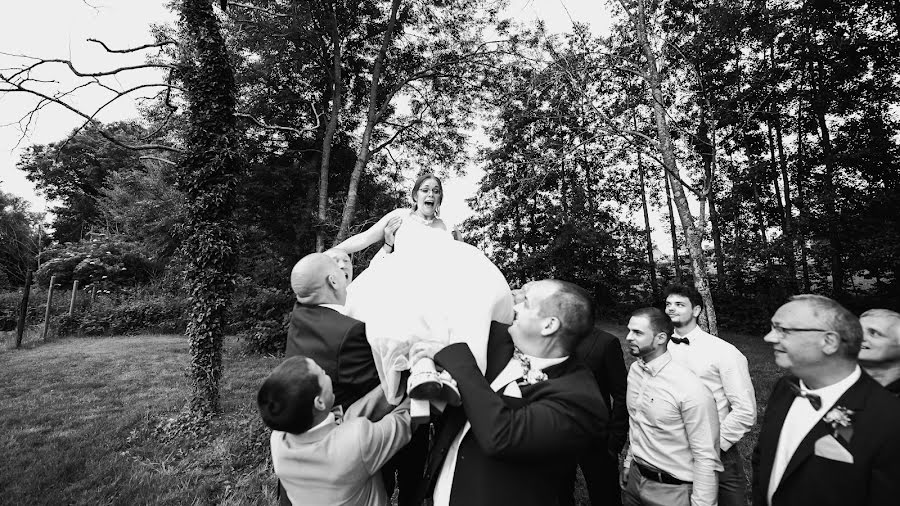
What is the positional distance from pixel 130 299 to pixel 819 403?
100 feet

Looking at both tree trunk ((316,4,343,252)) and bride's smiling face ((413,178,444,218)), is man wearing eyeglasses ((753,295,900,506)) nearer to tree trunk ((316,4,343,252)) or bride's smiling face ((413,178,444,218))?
bride's smiling face ((413,178,444,218))

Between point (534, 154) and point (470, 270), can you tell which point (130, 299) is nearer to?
point (534, 154)

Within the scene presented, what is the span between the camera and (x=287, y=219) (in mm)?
17156

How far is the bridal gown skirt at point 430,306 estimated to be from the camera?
1914 millimetres

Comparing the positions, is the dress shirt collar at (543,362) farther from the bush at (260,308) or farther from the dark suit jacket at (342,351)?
the bush at (260,308)

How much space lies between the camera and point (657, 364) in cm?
323

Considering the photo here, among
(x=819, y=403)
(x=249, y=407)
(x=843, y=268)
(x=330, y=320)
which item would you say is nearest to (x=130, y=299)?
(x=249, y=407)

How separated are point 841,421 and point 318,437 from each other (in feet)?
8.00

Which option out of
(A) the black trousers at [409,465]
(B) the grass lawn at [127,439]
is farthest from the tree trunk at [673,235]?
(A) the black trousers at [409,465]

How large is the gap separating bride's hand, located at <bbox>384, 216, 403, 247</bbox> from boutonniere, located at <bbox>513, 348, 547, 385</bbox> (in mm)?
1805

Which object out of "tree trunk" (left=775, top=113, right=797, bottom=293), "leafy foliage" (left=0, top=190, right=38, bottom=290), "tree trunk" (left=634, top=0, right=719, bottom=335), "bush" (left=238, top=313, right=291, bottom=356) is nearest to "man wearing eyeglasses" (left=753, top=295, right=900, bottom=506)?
"tree trunk" (left=634, top=0, right=719, bottom=335)

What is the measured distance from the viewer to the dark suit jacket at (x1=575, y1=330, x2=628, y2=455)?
3.66 m

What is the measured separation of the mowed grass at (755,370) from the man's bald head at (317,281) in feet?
18.9

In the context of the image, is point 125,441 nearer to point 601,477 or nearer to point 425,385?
point 601,477
